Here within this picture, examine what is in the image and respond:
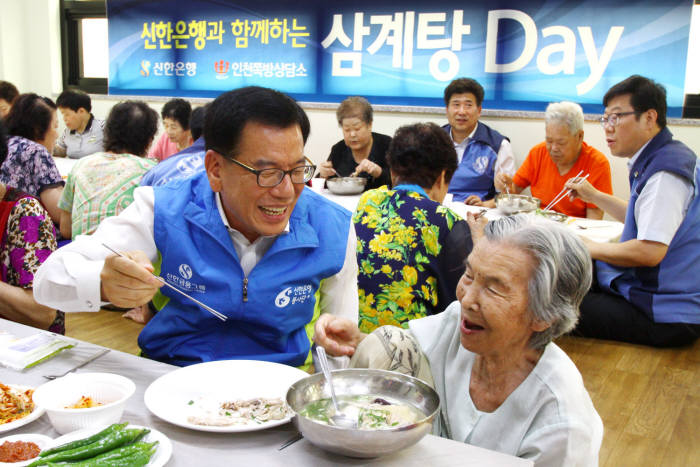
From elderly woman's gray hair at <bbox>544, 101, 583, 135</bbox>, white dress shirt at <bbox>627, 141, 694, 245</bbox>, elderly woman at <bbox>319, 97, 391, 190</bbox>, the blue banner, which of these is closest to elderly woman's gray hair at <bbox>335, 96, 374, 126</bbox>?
elderly woman at <bbox>319, 97, 391, 190</bbox>

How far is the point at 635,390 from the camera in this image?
9.71ft

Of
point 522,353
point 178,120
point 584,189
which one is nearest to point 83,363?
point 522,353

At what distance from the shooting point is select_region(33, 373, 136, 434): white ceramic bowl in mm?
1041

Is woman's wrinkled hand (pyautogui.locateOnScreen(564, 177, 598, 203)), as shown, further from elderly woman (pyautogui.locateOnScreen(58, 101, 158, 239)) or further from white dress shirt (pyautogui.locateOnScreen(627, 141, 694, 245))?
elderly woman (pyautogui.locateOnScreen(58, 101, 158, 239))

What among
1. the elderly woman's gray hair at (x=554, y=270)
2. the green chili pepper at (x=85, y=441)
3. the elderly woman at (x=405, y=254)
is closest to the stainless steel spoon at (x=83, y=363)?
the green chili pepper at (x=85, y=441)

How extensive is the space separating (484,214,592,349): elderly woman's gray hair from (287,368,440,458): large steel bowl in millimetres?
301

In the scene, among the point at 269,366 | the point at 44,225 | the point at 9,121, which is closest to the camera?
the point at 269,366

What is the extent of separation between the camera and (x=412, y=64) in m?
5.29

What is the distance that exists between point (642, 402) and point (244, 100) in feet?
8.00

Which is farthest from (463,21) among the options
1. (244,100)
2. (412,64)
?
(244,100)

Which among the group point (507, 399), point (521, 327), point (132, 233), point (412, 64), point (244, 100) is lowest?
point (507, 399)

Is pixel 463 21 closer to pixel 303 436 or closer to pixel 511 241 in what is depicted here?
pixel 511 241

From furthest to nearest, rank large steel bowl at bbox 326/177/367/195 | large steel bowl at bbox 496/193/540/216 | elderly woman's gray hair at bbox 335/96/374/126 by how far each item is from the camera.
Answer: elderly woman's gray hair at bbox 335/96/374/126 < large steel bowl at bbox 326/177/367/195 < large steel bowl at bbox 496/193/540/216

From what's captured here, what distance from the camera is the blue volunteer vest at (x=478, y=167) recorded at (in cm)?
471
